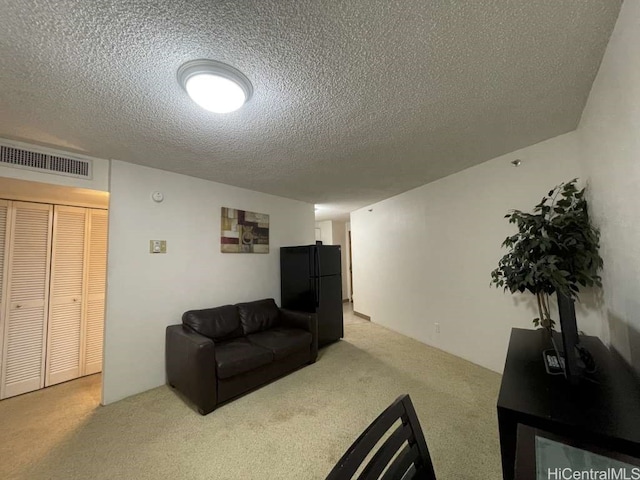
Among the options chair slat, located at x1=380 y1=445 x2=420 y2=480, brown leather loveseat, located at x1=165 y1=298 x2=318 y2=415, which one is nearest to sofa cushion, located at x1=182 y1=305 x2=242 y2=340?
brown leather loveseat, located at x1=165 y1=298 x2=318 y2=415

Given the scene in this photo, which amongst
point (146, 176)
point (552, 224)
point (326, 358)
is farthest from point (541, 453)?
point (146, 176)

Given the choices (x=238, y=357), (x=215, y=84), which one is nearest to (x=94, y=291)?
(x=238, y=357)

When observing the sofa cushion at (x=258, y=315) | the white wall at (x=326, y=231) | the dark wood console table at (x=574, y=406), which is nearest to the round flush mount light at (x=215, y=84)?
the dark wood console table at (x=574, y=406)

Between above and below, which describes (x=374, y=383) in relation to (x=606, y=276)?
below

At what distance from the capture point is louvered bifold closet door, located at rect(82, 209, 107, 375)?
9.59 feet

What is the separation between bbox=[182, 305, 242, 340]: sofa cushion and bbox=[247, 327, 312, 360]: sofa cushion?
0.23 m

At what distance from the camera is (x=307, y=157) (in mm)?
2568

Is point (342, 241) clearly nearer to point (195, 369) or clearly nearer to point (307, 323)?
point (307, 323)

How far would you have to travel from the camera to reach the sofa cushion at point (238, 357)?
221cm

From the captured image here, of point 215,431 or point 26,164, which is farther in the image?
point 26,164

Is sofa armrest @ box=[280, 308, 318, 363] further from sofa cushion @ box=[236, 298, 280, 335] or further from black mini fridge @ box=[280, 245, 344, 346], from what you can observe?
black mini fridge @ box=[280, 245, 344, 346]

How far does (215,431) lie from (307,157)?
2536 mm

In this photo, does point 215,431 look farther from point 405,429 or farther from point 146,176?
point 146,176

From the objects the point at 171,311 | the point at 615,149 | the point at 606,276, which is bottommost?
the point at 171,311
